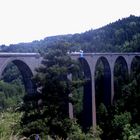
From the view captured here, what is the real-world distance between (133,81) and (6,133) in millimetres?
34972

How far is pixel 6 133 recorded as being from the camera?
4539 millimetres

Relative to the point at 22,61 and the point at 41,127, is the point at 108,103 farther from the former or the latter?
the point at 41,127

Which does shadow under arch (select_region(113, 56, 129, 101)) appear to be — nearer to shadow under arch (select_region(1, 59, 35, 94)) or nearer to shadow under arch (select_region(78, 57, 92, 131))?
shadow under arch (select_region(78, 57, 92, 131))

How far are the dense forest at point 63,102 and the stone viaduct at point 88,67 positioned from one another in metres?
0.80

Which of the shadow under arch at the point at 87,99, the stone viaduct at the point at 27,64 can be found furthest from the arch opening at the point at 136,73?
the stone viaduct at the point at 27,64

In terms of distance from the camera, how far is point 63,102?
17.1 metres

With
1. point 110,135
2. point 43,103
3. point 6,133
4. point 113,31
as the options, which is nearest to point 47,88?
point 43,103

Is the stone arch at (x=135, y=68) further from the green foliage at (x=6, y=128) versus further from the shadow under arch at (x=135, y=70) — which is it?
the green foliage at (x=6, y=128)

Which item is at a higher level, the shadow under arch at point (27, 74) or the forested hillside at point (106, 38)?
the forested hillside at point (106, 38)

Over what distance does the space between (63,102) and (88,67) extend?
11.3 m

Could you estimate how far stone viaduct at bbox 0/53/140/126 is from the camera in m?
18.8

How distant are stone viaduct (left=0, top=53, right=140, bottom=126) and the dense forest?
0.80 m

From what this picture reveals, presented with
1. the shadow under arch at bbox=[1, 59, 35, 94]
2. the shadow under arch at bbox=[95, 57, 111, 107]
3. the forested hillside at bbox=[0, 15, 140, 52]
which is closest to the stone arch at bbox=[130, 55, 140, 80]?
the shadow under arch at bbox=[95, 57, 111, 107]

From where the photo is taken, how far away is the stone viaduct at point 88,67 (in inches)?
740
